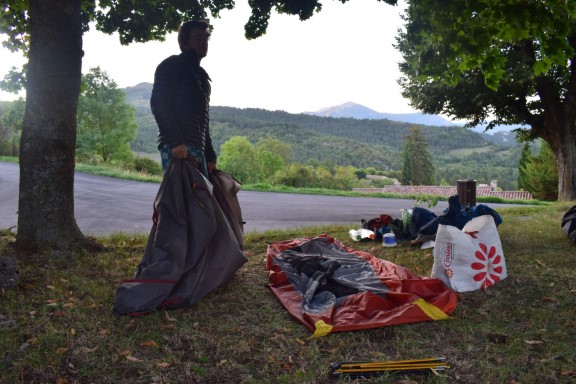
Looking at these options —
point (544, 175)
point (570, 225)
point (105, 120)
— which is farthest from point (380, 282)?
point (105, 120)

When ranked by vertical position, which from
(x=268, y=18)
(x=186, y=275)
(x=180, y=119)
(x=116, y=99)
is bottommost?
(x=186, y=275)

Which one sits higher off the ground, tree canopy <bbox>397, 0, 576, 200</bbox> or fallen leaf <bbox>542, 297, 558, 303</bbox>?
tree canopy <bbox>397, 0, 576, 200</bbox>

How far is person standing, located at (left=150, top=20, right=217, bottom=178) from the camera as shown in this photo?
13.2 feet

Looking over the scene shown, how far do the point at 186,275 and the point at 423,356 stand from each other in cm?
197

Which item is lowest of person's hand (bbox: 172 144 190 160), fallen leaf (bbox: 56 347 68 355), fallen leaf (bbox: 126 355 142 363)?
fallen leaf (bbox: 126 355 142 363)

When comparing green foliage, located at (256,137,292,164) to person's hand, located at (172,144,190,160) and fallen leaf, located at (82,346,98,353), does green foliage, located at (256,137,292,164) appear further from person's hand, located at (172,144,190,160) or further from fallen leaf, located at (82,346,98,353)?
fallen leaf, located at (82,346,98,353)

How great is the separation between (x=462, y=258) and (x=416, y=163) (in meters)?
79.2

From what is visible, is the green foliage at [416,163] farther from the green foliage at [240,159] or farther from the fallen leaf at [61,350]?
the fallen leaf at [61,350]

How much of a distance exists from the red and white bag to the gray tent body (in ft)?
5.98

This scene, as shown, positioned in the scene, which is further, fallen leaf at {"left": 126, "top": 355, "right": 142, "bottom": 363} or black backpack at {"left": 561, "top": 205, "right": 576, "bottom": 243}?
black backpack at {"left": 561, "top": 205, "right": 576, "bottom": 243}

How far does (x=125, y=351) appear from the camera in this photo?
2898 mm

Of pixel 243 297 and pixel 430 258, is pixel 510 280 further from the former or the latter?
pixel 243 297

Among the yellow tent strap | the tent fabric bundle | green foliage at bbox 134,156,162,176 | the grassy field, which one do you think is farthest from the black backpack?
green foliage at bbox 134,156,162,176

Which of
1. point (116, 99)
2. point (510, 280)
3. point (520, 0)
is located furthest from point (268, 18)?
point (116, 99)
